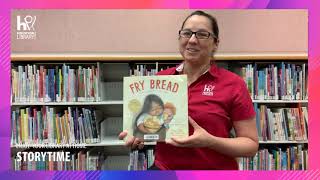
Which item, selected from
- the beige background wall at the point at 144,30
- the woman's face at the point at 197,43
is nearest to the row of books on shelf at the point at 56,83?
the beige background wall at the point at 144,30

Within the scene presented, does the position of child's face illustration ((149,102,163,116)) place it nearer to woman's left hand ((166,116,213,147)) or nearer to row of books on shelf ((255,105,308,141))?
woman's left hand ((166,116,213,147))

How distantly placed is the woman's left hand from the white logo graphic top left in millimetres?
607

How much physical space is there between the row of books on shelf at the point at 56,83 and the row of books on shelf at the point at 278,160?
665 mm

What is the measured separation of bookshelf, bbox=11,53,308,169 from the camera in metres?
1.29

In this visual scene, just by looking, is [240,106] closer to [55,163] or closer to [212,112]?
[212,112]

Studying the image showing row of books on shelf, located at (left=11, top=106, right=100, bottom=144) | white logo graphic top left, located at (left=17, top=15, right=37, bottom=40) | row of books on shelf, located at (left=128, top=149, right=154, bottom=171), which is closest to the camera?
white logo graphic top left, located at (left=17, top=15, right=37, bottom=40)

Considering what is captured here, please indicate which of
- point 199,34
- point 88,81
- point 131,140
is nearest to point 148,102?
point 131,140

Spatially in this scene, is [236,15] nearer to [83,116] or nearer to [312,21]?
[312,21]

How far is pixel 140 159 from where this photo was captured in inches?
54.3

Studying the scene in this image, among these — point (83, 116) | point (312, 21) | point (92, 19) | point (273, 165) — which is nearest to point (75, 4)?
point (92, 19)

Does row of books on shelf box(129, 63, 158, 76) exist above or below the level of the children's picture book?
above

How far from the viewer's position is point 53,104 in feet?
4.35

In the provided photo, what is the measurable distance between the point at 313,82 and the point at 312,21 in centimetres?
21

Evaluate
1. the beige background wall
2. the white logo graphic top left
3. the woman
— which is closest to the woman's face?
the woman
